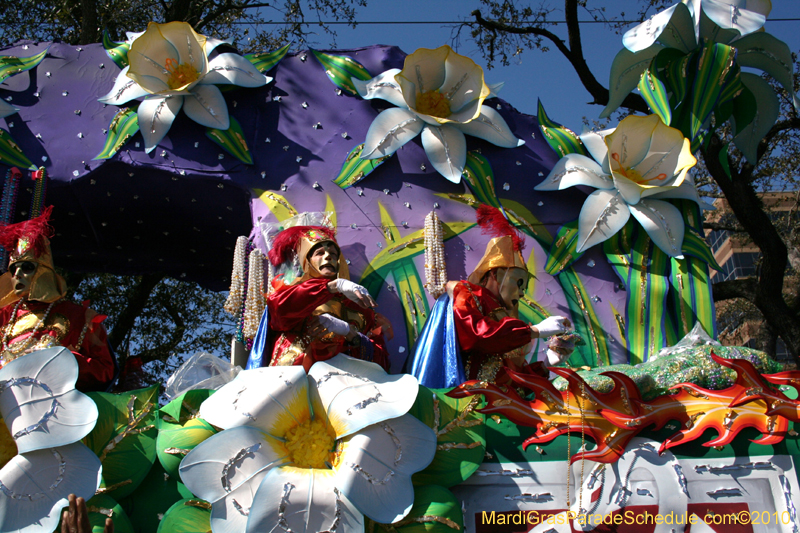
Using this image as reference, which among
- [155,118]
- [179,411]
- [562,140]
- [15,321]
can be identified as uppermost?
[155,118]

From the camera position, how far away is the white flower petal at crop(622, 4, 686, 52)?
5.76 metres

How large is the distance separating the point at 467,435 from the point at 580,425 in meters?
0.60

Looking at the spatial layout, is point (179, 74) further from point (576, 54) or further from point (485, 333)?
point (576, 54)

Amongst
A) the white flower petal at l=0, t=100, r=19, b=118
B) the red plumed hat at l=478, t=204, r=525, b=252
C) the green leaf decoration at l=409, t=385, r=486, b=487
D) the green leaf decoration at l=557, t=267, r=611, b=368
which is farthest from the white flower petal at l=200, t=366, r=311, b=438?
the white flower petal at l=0, t=100, r=19, b=118

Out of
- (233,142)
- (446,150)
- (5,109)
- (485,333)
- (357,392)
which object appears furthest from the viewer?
(5,109)

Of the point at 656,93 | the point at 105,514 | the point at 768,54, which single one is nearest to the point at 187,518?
the point at 105,514

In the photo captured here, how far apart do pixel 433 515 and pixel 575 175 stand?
2957 mm

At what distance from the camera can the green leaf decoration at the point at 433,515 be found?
12.2ft

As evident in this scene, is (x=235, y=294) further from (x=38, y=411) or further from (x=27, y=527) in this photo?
(x=27, y=527)

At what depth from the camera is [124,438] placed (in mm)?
4102

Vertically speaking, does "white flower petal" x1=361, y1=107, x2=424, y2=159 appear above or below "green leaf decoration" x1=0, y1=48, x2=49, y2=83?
below

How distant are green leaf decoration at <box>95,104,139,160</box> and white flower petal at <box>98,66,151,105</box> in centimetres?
10

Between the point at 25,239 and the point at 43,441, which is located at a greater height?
the point at 25,239

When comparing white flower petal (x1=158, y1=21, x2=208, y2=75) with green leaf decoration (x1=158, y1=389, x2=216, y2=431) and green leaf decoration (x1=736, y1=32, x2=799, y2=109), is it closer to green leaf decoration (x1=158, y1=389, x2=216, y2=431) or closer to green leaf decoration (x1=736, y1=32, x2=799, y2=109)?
green leaf decoration (x1=158, y1=389, x2=216, y2=431)
